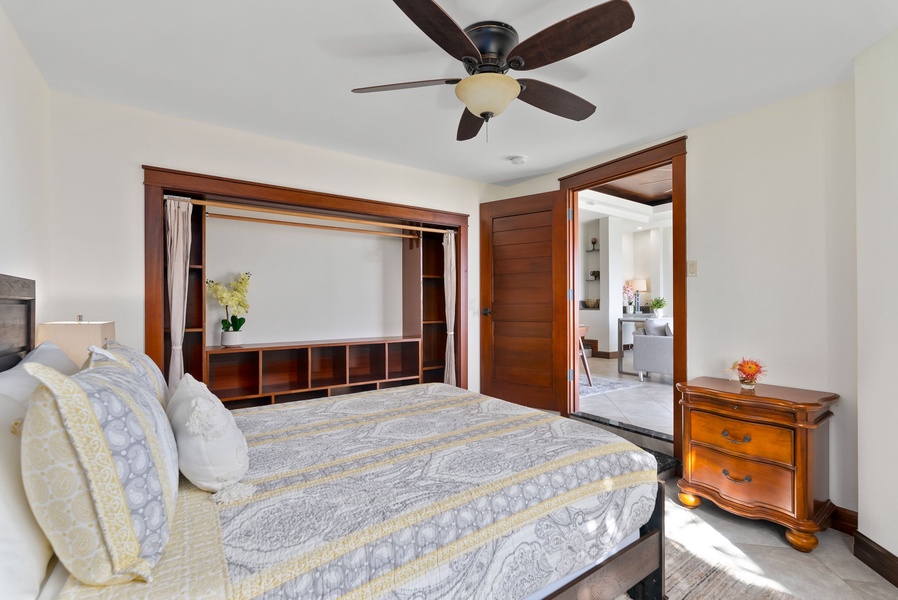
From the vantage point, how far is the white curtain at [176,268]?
119 inches

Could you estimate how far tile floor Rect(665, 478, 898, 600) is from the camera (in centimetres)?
194

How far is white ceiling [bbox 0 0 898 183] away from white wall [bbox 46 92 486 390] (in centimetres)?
14

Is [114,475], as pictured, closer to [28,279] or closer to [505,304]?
[28,279]

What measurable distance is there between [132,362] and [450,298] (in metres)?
3.14

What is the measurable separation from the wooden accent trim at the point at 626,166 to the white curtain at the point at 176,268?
3306mm

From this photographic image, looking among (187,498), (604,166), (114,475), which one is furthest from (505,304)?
(114,475)

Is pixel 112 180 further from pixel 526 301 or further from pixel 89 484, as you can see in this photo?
pixel 526 301

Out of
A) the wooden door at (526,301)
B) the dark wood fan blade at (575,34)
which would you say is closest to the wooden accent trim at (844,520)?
the wooden door at (526,301)

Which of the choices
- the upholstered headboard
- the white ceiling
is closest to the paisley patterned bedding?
the upholstered headboard

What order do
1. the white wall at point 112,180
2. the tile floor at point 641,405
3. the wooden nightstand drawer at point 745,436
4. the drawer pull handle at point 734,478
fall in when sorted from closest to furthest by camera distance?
the wooden nightstand drawer at point 745,436
the drawer pull handle at point 734,478
the white wall at point 112,180
the tile floor at point 641,405

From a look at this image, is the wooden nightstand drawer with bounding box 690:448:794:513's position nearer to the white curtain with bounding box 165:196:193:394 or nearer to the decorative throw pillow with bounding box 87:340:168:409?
the decorative throw pillow with bounding box 87:340:168:409

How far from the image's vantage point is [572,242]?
418 cm

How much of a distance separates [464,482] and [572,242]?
321 centimetres

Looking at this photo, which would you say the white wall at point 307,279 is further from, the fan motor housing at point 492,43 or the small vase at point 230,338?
the fan motor housing at point 492,43
